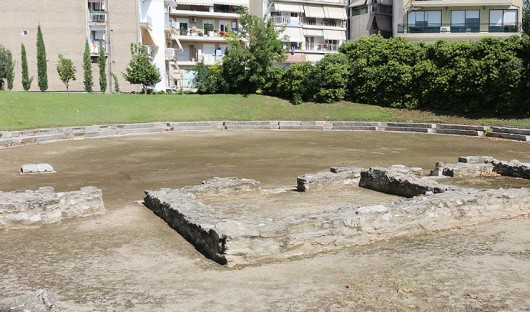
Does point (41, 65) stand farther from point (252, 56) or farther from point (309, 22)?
point (309, 22)

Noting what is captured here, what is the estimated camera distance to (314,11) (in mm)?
75000

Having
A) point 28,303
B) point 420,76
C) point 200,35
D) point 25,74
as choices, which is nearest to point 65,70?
point 25,74

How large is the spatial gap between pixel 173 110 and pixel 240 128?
5700 mm

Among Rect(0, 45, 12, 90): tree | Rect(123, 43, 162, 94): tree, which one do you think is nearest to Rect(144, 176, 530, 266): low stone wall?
Rect(123, 43, 162, 94): tree

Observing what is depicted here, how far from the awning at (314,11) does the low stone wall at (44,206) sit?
64676 mm

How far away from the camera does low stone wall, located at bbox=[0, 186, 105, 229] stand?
1217cm

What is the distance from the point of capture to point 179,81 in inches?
2714

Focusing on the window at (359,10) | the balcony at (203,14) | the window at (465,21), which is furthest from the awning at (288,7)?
the window at (465,21)

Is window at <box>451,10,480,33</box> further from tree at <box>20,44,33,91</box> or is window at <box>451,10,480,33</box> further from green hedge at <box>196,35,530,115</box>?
tree at <box>20,44,33,91</box>

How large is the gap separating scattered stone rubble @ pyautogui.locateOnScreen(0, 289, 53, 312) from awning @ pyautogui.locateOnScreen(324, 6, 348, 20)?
71423 mm

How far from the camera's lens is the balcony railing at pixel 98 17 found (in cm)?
5444

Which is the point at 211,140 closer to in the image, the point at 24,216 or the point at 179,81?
the point at 24,216

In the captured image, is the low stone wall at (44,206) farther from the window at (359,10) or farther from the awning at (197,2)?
the awning at (197,2)

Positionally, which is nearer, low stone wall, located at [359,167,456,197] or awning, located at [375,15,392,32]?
low stone wall, located at [359,167,456,197]
